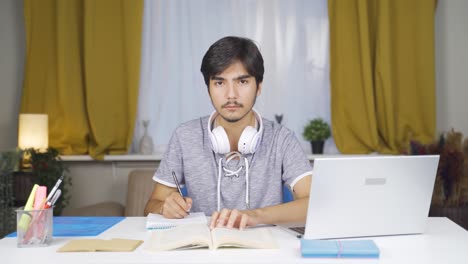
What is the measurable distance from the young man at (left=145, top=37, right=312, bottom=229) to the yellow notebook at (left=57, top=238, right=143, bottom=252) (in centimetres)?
56

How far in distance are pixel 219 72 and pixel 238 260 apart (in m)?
0.92

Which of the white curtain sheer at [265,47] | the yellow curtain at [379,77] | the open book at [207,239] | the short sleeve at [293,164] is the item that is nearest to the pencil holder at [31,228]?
the open book at [207,239]

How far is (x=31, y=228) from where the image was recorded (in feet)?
5.11

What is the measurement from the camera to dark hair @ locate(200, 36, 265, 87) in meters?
2.15

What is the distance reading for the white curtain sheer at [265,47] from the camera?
397cm

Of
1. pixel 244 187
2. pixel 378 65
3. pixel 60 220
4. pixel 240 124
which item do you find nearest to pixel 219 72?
pixel 240 124

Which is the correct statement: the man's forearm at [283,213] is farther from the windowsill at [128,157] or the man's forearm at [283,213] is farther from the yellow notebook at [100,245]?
the windowsill at [128,157]

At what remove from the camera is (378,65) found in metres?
3.79

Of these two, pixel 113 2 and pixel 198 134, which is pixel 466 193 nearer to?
pixel 198 134

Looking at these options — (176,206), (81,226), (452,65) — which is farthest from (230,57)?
(452,65)

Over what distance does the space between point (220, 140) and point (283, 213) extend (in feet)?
1.24

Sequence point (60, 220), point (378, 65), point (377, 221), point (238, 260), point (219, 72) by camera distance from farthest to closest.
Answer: point (378, 65) → point (219, 72) → point (60, 220) → point (377, 221) → point (238, 260)

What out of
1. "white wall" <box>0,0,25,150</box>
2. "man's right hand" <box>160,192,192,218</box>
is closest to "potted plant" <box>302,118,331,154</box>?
"white wall" <box>0,0,25,150</box>

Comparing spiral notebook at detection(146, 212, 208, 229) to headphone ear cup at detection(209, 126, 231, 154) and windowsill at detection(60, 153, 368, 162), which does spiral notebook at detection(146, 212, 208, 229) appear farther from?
→ windowsill at detection(60, 153, 368, 162)
